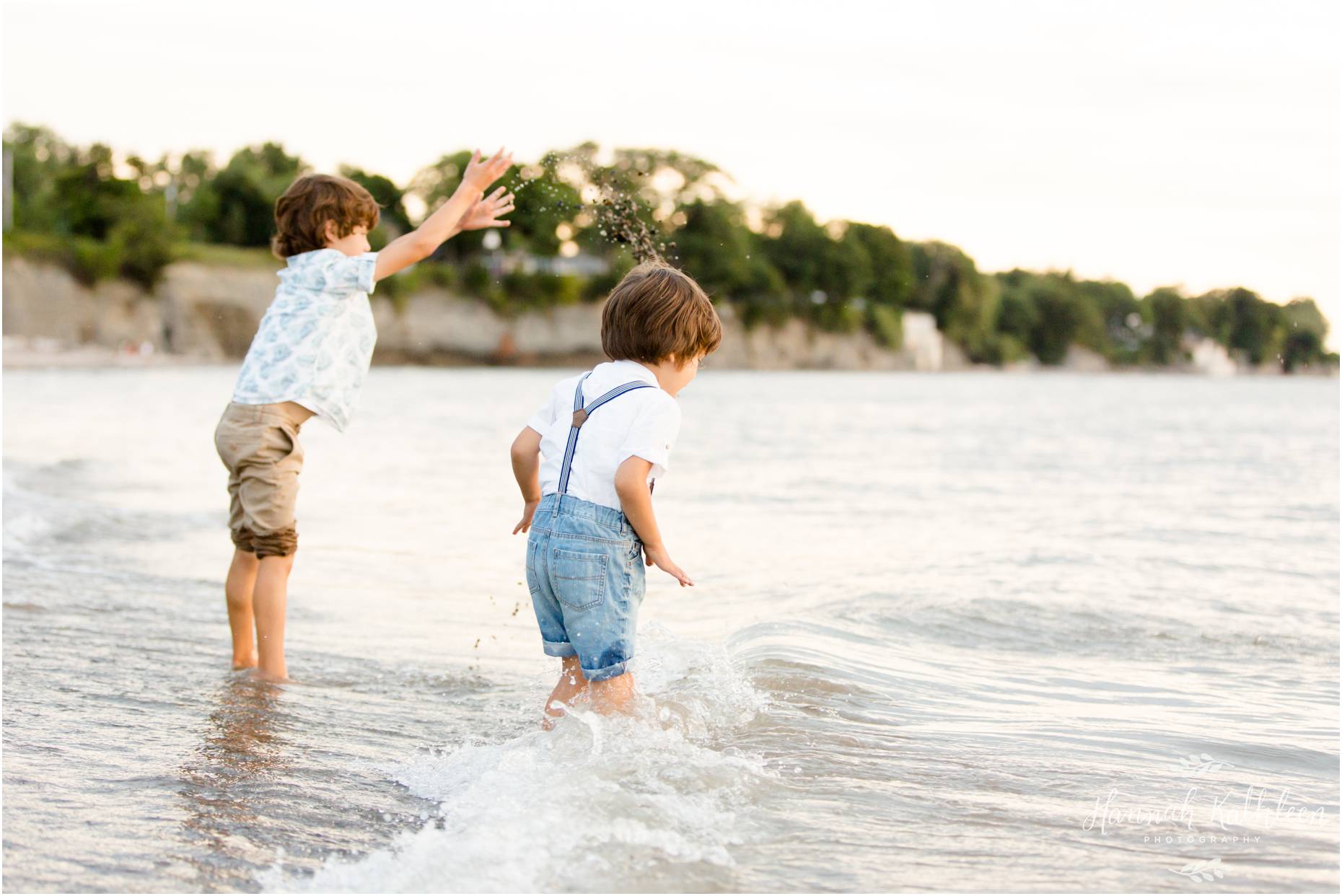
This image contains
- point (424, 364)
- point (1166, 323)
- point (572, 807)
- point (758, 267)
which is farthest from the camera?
point (1166, 323)

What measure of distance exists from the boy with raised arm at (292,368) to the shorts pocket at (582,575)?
4.61ft

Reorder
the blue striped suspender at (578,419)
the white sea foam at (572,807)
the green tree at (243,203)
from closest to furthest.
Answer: the white sea foam at (572,807), the blue striped suspender at (578,419), the green tree at (243,203)

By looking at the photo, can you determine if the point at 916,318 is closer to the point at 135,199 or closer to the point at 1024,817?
the point at 135,199

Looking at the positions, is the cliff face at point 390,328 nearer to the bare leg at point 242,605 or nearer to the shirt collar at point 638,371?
the bare leg at point 242,605

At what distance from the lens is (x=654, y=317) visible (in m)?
3.22

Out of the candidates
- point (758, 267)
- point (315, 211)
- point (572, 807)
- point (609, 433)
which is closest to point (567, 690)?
point (572, 807)

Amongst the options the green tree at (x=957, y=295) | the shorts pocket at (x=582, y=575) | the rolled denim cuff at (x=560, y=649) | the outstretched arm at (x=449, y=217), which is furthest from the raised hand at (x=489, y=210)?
the green tree at (x=957, y=295)

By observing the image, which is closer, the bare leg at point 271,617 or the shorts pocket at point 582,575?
the shorts pocket at point 582,575

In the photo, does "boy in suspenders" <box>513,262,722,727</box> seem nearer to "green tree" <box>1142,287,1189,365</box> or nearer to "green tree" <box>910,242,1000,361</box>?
"green tree" <box>1142,287,1189,365</box>

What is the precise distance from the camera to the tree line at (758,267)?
203 ft

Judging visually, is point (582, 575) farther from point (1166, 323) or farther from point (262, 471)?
point (1166, 323)

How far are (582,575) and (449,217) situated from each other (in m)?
1.36

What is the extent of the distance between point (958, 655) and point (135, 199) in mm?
66692

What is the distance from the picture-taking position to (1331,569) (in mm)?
7605
